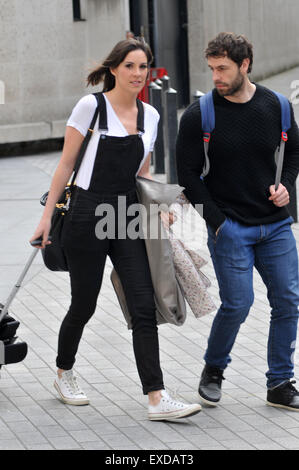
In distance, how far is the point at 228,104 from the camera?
482 cm

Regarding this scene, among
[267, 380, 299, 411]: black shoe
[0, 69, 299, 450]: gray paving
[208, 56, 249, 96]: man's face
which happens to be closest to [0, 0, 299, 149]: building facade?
[0, 69, 299, 450]: gray paving

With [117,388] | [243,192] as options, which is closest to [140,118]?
[243,192]

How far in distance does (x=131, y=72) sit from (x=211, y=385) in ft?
5.09

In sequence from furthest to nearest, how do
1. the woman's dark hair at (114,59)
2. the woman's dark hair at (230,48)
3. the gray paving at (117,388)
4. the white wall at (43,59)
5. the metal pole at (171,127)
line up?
the white wall at (43,59) < the metal pole at (171,127) < the woman's dark hair at (114,59) < the woman's dark hair at (230,48) < the gray paving at (117,388)

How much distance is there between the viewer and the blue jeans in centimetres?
488

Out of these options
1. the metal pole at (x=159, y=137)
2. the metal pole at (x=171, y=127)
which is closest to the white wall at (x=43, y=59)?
the metal pole at (x=159, y=137)

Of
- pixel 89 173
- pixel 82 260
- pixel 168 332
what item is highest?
pixel 89 173

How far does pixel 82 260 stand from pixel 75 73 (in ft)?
37.6

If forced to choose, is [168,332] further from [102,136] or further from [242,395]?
[102,136]

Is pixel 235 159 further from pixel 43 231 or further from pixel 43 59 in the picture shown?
pixel 43 59

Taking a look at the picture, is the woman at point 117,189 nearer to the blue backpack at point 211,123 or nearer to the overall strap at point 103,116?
the overall strap at point 103,116

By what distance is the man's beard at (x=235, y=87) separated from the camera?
473 cm

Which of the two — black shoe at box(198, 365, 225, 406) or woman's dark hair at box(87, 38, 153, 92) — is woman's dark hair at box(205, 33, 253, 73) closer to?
woman's dark hair at box(87, 38, 153, 92)
